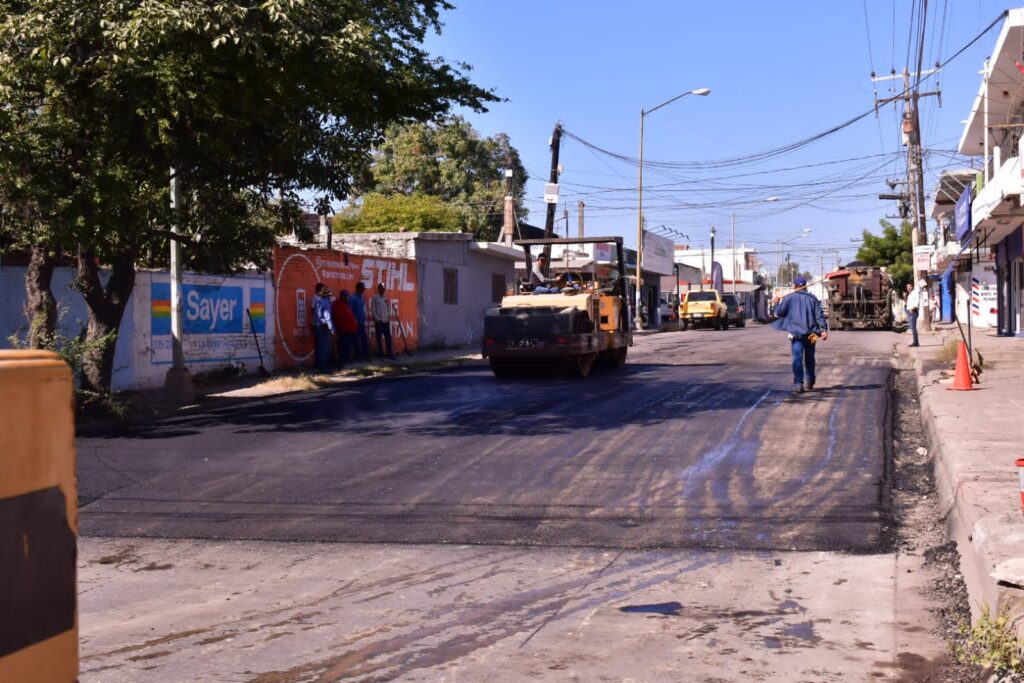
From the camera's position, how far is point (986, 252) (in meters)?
41.2

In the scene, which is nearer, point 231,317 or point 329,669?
point 329,669

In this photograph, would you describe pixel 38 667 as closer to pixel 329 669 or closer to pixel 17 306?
pixel 329 669

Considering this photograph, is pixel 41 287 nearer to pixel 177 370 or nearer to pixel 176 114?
pixel 177 370

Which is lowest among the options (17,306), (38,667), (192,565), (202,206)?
(192,565)

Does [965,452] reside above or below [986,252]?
below

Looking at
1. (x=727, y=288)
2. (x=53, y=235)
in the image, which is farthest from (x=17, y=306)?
(x=727, y=288)

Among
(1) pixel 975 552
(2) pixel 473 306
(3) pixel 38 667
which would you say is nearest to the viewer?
(3) pixel 38 667

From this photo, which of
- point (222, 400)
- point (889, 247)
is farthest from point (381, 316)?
point (889, 247)

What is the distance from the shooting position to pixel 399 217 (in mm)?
46188

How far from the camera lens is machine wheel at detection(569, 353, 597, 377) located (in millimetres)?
19641

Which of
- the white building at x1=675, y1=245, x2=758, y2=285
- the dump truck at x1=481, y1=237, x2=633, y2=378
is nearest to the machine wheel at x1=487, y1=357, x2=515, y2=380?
the dump truck at x1=481, y1=237, x2=633, y2=378

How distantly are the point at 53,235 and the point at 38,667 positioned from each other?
10.6 metres

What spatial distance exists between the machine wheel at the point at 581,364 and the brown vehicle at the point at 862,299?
93.1ft

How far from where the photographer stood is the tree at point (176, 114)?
11.4 m
